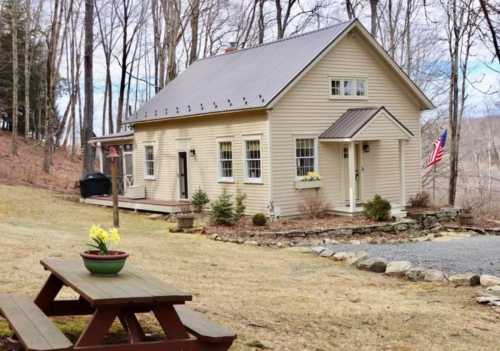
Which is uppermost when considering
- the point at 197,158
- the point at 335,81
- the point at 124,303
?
the point at 335,81

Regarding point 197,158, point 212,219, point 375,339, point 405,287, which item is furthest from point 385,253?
point 197,158

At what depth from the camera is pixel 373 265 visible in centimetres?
1120

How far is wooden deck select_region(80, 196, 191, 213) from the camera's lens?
20641mm

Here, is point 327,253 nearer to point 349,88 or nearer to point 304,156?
point 304,156

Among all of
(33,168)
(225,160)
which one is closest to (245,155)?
(225,160)

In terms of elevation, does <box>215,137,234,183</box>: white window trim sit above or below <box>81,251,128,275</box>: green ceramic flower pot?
above

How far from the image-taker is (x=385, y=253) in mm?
13414

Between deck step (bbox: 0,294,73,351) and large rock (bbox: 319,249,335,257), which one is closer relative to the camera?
deck step (bbox: 0,294,73,351)

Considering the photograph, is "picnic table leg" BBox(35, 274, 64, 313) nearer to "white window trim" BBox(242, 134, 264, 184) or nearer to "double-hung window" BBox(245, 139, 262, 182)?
"white window trim" BBox(242, 134, 264, 184)

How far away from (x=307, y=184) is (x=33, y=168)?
1774 centimetres

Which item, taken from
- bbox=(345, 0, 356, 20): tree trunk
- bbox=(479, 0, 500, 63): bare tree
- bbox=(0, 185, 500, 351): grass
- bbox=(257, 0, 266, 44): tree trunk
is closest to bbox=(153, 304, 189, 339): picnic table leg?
bbox=(0, 185, 500, 351): grass

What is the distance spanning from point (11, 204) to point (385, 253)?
12824 millimetres

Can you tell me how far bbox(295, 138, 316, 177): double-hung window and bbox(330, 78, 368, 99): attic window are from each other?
175cm

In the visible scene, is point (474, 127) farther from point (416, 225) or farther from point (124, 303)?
point (124, 303)
